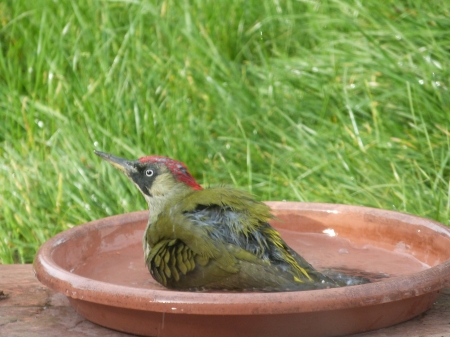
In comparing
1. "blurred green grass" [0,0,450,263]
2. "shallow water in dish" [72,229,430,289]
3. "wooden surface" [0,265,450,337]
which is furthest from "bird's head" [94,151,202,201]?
"blurred green grass" [0,0,450,263]

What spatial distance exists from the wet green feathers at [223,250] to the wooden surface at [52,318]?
0.30m

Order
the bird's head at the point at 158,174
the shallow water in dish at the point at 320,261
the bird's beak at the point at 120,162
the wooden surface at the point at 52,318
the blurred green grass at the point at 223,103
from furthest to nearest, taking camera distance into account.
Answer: the blurred green grass at the point at 223,103 < the bird's beak at the point at 120,162 < the bird's head at the point at 158,174 < the shallow water in dish at the point at 320,261 < the wooden surface at the point at 52,318

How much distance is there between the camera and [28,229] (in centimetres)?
441

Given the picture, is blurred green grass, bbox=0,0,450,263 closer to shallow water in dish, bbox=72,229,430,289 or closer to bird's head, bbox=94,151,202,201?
shallow water in dish, bbox=72,229,430,289

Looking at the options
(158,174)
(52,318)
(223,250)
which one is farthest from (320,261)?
(52,318)

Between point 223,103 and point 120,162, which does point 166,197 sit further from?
point 223,103

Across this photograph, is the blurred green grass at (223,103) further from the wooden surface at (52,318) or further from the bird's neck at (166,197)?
the bird's neck at (166,197)

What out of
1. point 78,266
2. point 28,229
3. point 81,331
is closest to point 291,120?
point 28,229

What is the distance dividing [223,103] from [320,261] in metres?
2.24

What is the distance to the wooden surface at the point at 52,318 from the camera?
104 inches

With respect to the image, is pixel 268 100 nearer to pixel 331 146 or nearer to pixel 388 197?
pixel 331 146

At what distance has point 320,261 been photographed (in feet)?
10.6

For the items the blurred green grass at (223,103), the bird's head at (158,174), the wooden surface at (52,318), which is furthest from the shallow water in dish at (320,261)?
the blurred green grass at (223,103)

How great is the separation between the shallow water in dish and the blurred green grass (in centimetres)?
74
